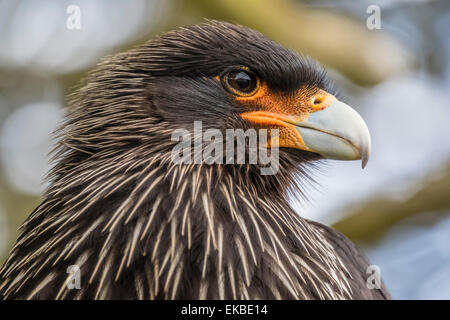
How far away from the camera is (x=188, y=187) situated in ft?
9.02

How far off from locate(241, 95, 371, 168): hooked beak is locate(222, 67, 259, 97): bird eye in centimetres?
11

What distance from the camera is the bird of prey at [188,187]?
254 cm

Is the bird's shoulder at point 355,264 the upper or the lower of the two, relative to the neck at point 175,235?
lower

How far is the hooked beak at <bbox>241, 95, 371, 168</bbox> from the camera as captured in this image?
2.89m

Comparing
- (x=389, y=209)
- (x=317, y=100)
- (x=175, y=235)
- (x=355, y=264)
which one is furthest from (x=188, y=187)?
(x=389, y=209)

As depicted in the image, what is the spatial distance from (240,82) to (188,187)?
59 centimetres

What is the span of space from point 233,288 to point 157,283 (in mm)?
288
